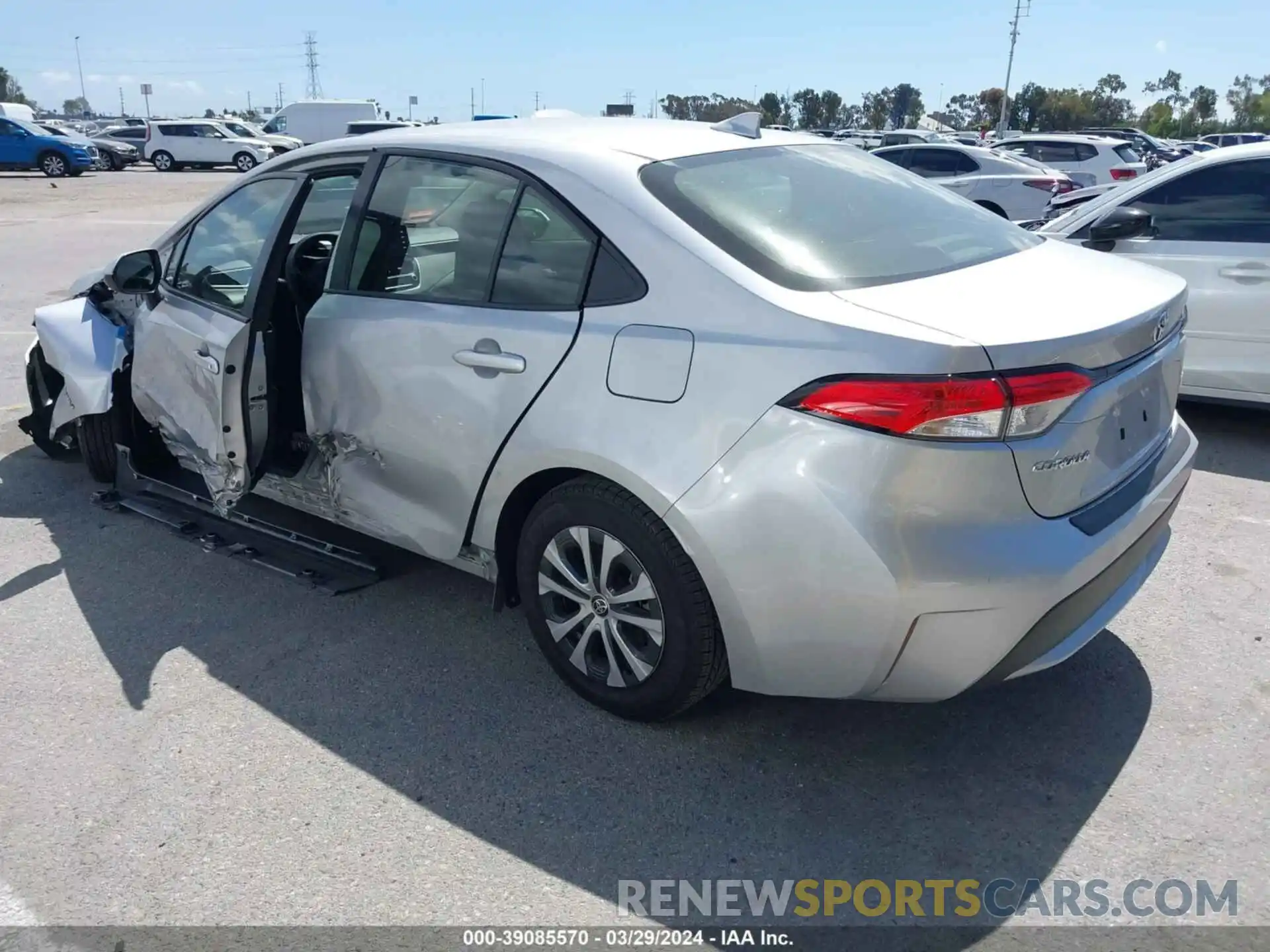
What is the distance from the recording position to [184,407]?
4.13 meters

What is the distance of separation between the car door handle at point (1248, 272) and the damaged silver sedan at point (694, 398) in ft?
8.37

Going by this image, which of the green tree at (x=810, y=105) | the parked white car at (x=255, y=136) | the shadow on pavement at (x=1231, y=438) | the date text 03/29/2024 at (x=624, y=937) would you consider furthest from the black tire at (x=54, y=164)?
the green tree at (x=810, y=105)

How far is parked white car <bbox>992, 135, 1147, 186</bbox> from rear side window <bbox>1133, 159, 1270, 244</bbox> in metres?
11.8

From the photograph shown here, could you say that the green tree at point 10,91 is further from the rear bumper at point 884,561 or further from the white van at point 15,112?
the rear bumper at point 884,561

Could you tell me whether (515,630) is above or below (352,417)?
below

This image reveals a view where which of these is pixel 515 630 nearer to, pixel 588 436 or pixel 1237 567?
pixel 588 436

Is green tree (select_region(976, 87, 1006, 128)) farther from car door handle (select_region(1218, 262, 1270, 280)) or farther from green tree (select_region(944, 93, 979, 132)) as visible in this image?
car door handle (select_region(1218, 262, 1270, 280))

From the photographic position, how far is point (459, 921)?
2449 millimetres

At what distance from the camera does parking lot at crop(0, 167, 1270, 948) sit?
258 cm

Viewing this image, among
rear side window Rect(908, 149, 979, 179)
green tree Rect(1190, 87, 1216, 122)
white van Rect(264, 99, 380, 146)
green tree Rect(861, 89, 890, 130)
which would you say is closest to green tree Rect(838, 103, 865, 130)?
green tree Rect(861, 89, 890, 130)

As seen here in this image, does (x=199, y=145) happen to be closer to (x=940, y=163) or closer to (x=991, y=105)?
(x=940, y=163)

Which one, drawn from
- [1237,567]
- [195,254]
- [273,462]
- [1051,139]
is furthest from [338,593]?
[1051,139]

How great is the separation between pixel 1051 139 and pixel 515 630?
1760cm

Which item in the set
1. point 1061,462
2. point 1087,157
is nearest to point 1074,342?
point 1061,462
